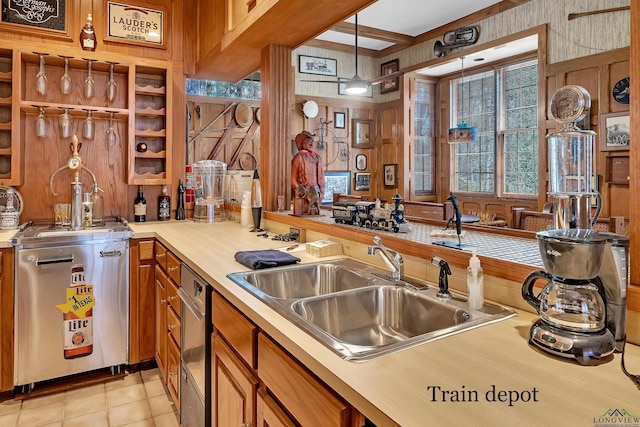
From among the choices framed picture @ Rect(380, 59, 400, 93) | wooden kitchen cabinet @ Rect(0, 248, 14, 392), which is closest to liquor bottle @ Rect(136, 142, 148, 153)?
wooden kitchen cabinet @ Rect(0, 248, 14, 392)

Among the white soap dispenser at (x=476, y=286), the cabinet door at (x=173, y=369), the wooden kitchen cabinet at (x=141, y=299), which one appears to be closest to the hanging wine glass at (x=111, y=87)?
the wooden kitchen cabinet at (x=141, y=299)

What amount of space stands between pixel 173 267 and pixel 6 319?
1.05m

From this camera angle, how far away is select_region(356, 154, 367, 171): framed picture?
721 cm

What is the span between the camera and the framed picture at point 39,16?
2.78 metres

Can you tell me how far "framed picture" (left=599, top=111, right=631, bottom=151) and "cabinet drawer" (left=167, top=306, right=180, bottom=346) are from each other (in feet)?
13.9

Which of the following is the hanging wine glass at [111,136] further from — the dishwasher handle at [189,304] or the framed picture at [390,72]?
the framed picture at [390,72]

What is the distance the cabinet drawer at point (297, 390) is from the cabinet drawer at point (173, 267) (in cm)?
105

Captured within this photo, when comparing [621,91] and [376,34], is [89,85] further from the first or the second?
[621,91]

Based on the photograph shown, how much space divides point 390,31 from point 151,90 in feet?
13.7

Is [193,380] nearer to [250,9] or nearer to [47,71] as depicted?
[250,9]

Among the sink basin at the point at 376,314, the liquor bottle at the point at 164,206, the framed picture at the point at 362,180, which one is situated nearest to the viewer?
the sink basin at the point at 376,314

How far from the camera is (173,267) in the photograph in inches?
85.6

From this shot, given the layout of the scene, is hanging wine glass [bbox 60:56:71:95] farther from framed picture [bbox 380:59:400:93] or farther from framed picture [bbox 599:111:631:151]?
framed picture [bbox 380:59:400:93]

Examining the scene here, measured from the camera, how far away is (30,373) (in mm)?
2416
